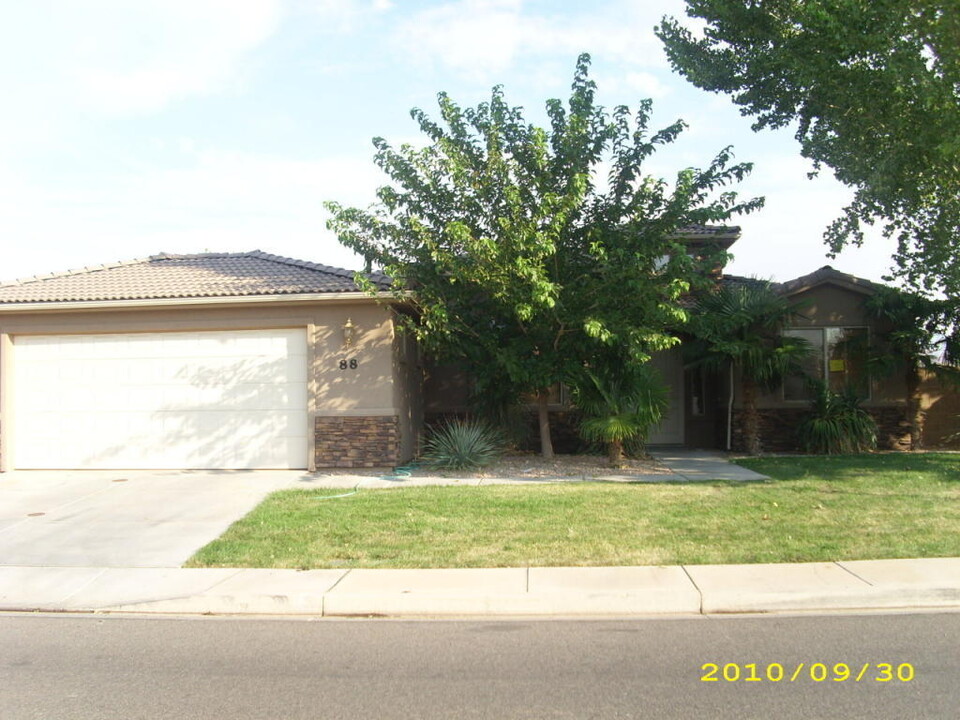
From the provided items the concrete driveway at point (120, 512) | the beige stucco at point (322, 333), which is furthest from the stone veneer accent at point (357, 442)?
the concrete driveway at point (120, 512)

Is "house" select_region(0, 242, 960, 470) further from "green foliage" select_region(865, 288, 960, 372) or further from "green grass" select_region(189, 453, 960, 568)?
"green foliage" select_region(865, 288, 960, 372)

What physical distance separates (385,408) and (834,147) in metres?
9.36

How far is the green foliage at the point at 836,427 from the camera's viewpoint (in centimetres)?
1515

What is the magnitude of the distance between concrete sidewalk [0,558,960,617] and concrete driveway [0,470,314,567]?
778mm

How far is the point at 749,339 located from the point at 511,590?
9453mm

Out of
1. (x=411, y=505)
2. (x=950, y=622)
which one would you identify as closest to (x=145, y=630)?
(x=411, y=505)

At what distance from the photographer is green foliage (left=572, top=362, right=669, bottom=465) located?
43.6 feet

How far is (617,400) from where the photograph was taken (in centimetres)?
1345

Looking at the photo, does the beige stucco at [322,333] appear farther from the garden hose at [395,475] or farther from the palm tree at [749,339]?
the palm tree at [749,339]

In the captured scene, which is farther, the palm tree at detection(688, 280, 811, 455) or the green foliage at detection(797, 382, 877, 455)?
the green foliage at detection(797, 382, 877, 455)

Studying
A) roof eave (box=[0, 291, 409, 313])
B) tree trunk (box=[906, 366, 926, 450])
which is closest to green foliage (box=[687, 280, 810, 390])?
tree trunk (box=[906, 366, 926, 450])

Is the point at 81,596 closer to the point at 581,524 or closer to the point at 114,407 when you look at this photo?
the point at 581,524

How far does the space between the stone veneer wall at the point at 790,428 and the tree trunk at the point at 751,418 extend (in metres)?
0.39
